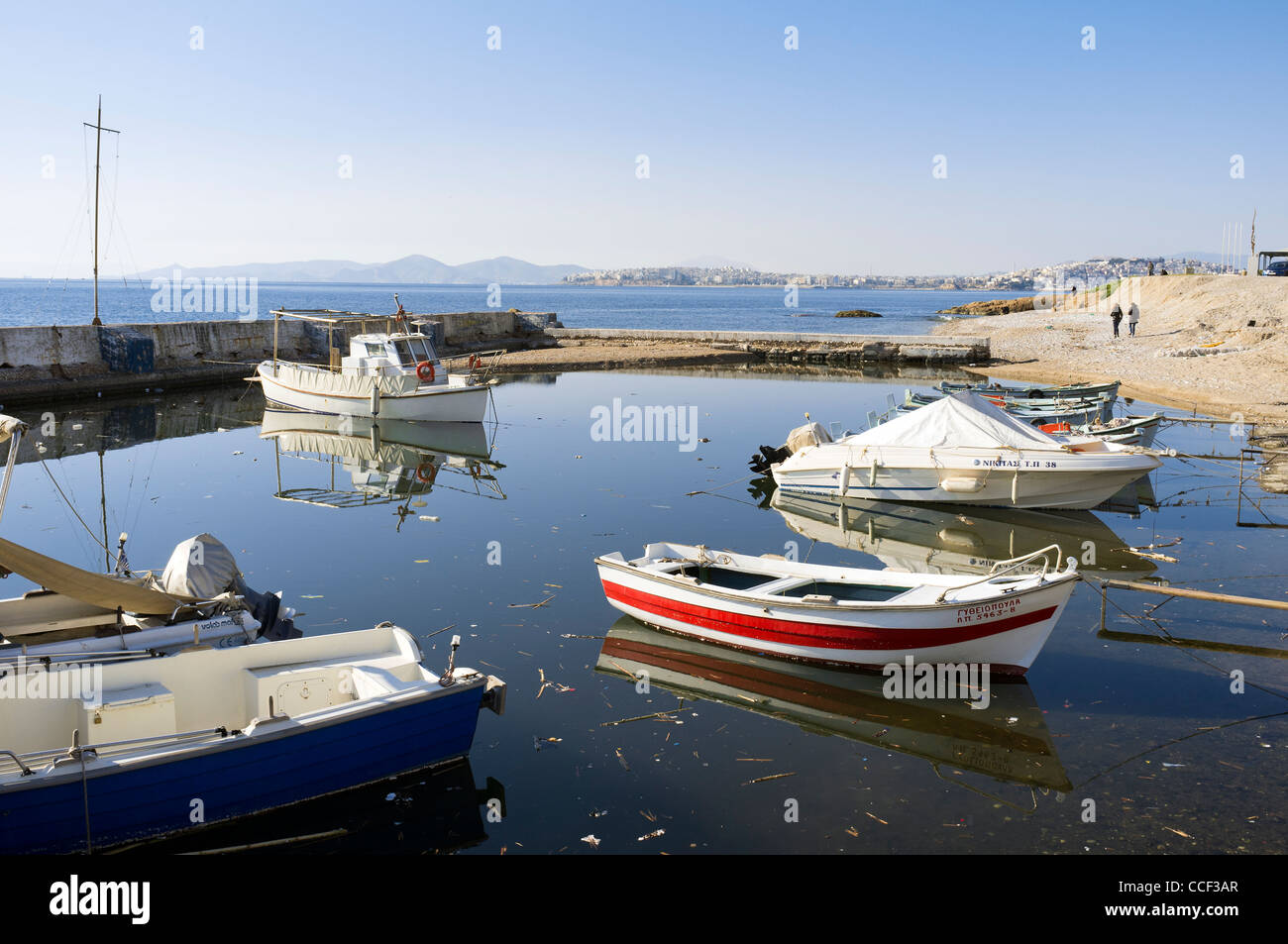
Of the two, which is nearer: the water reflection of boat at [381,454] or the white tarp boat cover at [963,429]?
the white tarp boat cover at [963,429]

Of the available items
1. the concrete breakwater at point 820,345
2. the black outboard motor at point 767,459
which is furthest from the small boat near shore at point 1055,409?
the concrete breakwater at point 820,345

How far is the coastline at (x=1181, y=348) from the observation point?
2720cm

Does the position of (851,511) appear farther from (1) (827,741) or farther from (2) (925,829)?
(2) (925,829)

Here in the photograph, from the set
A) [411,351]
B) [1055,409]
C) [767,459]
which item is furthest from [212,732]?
[411,351]

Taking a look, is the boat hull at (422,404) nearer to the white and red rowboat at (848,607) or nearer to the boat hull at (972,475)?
the boat hull at (972,475)

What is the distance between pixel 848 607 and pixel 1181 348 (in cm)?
3357

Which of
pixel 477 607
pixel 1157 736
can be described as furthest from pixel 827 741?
pixel 477 607

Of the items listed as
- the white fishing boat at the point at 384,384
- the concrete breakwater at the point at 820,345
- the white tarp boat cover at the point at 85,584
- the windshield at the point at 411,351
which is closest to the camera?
the white tarp boat cover at the point at 85,584

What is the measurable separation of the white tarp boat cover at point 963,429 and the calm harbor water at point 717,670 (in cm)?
134

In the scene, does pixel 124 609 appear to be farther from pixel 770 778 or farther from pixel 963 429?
pixel 963 429

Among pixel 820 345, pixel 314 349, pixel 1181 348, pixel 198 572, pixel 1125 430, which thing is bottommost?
pixel 198 572

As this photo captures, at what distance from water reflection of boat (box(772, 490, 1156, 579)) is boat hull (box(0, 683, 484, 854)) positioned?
8099mm

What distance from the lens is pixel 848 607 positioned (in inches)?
372

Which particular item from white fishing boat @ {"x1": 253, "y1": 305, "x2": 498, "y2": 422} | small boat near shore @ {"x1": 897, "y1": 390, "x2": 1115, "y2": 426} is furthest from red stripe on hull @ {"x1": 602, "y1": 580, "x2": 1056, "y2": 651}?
white fishing boat @ {"x1": 253, "y1": 305, "x2": 498, "y2": 422}
